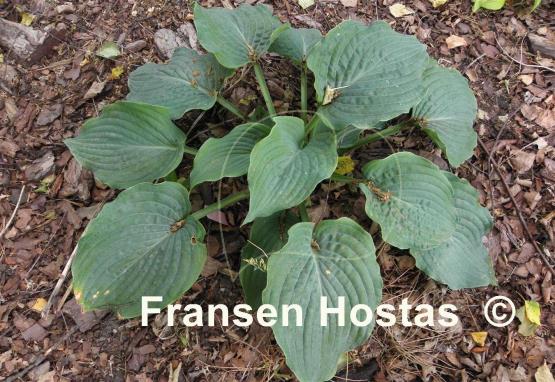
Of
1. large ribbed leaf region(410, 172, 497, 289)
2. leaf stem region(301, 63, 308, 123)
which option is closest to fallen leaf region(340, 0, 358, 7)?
leaf stem region(301, 63, 308, 123)

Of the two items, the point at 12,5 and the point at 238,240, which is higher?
the point at 12,5

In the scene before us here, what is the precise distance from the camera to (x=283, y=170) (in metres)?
1.96

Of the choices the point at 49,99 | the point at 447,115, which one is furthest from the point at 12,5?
the point at 447,115

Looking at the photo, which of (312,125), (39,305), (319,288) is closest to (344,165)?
(312,125)

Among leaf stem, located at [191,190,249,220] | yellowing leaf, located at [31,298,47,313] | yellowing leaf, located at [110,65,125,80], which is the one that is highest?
yellowing leaf, located at [110,65,125,80]

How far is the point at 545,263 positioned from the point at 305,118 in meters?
1.31

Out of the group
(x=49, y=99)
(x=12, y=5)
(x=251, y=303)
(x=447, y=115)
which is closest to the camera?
(x=251, y=303)

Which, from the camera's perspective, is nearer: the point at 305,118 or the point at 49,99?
the point at 305,118

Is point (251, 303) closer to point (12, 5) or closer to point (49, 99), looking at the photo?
point (49, 99)

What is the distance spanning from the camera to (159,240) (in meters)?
2.07

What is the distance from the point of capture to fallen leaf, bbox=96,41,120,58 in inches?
113

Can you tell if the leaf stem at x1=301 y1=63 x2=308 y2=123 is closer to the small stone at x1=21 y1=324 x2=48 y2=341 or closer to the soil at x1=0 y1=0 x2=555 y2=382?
the soil at x1=0 y1=0 x2=555 y2=382

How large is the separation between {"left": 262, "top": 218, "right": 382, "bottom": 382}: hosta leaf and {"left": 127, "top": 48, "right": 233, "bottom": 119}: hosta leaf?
2.78 ft

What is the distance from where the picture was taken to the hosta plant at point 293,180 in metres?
1.94
